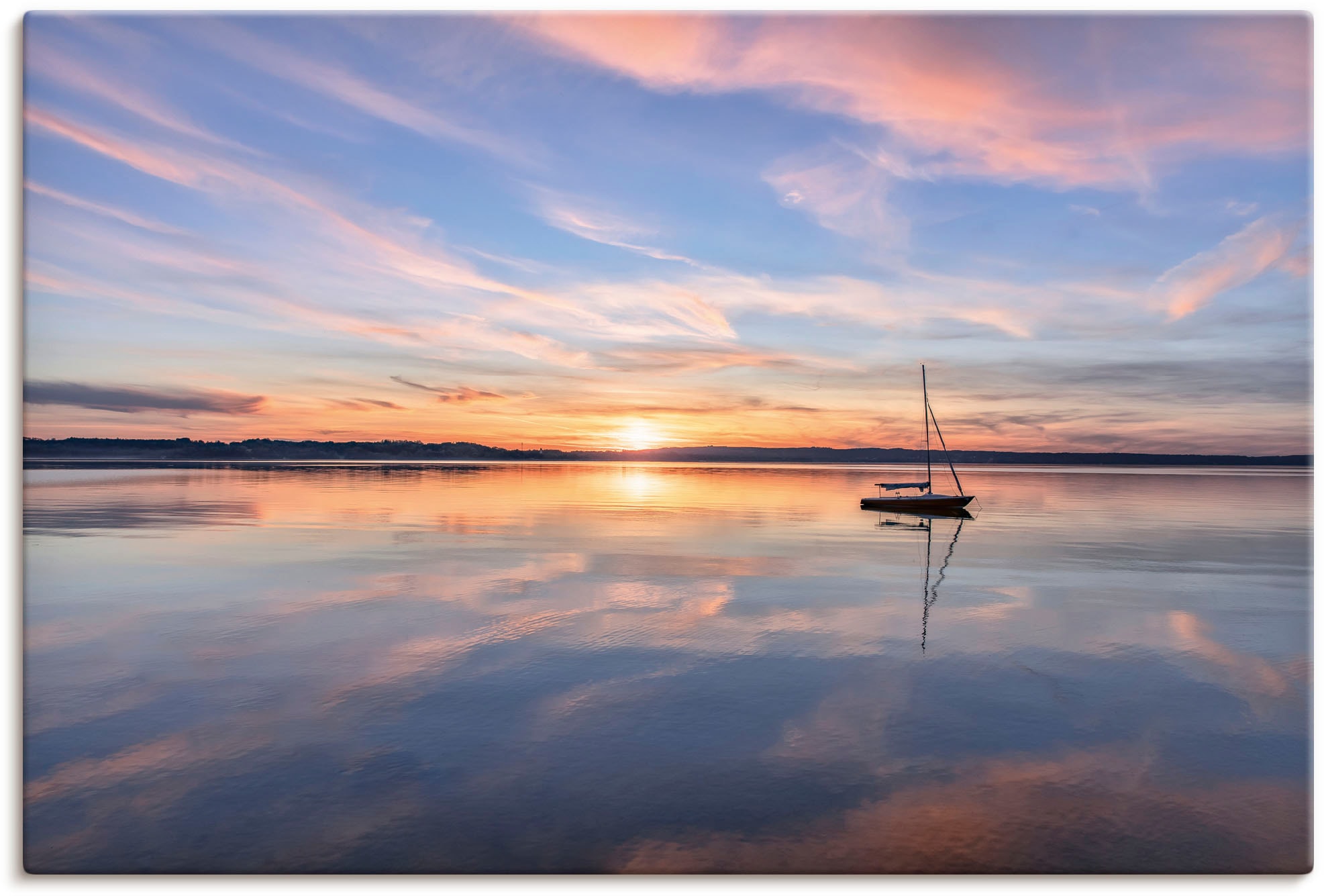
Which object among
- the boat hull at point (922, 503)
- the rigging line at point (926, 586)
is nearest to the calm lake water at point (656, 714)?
the rigging line at point (926, 586)

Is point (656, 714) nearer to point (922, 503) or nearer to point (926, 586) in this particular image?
point (926, 586)

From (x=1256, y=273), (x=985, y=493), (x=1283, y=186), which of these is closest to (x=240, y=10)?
(x=1283, y=186)

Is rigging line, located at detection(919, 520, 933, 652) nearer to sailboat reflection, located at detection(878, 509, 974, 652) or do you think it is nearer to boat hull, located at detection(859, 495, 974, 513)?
sailboat reflection, located at detection(878, 509, 974, 652)

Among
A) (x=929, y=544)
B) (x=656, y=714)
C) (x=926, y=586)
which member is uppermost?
(x=929, y=544)

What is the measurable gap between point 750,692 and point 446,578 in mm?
9737

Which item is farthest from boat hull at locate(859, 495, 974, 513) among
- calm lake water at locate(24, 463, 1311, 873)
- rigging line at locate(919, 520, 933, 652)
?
calm lake water at locate(24, 463, 1311, 873)

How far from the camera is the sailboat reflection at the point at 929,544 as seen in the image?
534 inches

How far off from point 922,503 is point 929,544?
13866mm

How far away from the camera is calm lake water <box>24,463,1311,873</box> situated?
5887mm

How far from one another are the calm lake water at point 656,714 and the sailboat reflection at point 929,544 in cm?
23

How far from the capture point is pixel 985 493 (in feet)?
191

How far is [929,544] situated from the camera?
83.5 feet

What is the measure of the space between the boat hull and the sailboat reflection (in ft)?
1.00

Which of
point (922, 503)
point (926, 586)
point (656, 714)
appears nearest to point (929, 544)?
point (926, 586)
